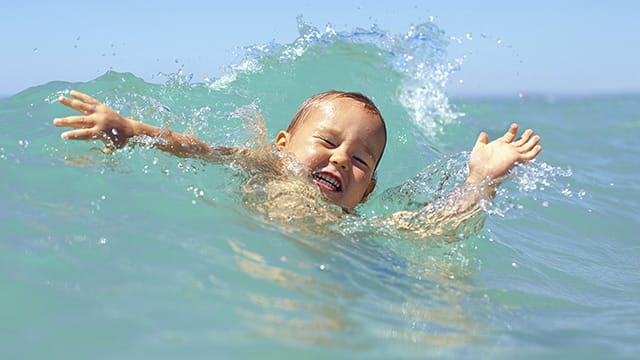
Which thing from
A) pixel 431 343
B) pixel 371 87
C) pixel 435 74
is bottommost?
pixel 431 343

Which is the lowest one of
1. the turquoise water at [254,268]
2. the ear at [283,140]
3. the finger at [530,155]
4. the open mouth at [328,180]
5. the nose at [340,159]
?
the turquoise water at [254,268]

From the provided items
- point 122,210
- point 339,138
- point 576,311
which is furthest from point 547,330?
point 122,210

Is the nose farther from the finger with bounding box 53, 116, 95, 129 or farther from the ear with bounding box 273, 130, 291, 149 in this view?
the finger with bounding box 53, 116, 95, 129

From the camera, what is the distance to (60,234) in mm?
3111

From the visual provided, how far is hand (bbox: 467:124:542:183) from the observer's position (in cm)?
403

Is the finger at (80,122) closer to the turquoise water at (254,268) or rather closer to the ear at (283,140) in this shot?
the turquoise water at (254,268)

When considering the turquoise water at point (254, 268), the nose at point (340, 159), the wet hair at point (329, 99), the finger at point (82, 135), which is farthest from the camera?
the wet hair at point (329, 99)

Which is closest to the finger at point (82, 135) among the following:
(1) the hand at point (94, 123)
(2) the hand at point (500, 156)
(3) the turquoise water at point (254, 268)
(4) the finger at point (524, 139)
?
(1) the hand at point (94, 123)

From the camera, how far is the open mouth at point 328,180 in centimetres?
404

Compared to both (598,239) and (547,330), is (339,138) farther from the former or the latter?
(598,239)

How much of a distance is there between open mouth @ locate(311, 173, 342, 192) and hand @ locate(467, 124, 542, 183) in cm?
71

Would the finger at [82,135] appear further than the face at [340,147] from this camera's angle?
No

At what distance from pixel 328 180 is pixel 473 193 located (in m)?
0.76

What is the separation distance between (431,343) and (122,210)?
1574 millimetres
